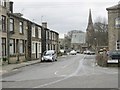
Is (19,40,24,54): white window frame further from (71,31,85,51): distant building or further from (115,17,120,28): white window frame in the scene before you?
(71,31,85,51): distant building

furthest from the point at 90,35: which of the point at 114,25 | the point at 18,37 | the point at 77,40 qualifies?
the point at 18,37

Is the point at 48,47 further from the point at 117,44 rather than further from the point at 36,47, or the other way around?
the point at 117,44

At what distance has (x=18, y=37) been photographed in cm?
4634

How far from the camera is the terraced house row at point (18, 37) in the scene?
4028 cm

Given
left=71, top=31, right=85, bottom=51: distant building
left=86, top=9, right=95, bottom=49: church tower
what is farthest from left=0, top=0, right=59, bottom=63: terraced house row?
left=71, top=31, right=85, bottom=51: distant building

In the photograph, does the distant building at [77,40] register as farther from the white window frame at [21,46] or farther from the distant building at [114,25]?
the white window frame at [21,46]

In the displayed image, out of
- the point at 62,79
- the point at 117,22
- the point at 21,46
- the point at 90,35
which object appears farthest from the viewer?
the point at 90,35

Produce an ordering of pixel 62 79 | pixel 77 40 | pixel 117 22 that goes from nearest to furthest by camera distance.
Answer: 1. pixel 62 79
2. pixel 117 22
3. pixel 77 40

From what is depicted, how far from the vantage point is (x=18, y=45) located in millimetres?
46062

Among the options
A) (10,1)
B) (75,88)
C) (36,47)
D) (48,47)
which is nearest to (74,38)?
(48,47)

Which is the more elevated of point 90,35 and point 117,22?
point 90,35

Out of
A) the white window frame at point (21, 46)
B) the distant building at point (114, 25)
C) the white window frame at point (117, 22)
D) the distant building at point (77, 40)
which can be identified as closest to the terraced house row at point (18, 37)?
the white window frame at point (21, 46)

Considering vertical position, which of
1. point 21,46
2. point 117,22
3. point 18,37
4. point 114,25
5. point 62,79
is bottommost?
point 62,79

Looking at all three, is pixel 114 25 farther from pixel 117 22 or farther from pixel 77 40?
pixel 77 40
